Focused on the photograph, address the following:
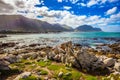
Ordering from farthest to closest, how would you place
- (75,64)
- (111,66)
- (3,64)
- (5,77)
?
1. (111,66)
2. (75,64)
3. (3,64)
4. (5,77)

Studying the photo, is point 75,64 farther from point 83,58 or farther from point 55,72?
point 55,72

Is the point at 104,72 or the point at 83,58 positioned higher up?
the point at 83,58

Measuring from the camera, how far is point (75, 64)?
26.2 meters

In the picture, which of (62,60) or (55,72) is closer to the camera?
(55,72)

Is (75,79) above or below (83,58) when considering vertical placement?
below

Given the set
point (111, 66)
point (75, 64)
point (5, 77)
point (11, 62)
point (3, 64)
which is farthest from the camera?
point (11, 62)

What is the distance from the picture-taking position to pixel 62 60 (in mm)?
29234

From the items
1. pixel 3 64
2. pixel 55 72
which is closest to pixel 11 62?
pixel 3 64

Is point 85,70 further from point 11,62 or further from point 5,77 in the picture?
point 11,62

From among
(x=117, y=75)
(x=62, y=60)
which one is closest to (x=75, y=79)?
(x=117, y=75)

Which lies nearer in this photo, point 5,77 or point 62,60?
point 5,77

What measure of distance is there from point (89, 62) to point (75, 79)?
20.2 ft

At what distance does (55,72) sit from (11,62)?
34.4ft

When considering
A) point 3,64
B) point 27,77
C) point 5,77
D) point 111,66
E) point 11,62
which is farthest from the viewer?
point 11,62
